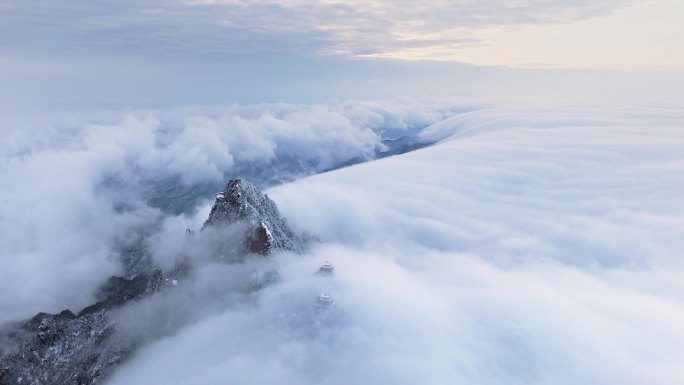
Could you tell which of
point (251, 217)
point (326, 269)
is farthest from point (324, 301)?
point (251, 217)

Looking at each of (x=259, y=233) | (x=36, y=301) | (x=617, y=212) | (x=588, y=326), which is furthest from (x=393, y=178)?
(x=36, y=301)

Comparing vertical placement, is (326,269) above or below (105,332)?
above

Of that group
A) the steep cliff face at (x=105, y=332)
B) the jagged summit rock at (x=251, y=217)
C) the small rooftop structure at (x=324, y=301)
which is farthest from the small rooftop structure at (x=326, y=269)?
the jagged summit rock at (x=251, y=217)

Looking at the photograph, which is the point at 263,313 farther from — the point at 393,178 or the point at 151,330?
the point at 393,178

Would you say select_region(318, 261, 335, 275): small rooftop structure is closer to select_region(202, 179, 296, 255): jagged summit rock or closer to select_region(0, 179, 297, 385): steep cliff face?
select_region(0, 179, 297, 385): steep cliff face

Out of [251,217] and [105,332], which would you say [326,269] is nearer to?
[251,217]

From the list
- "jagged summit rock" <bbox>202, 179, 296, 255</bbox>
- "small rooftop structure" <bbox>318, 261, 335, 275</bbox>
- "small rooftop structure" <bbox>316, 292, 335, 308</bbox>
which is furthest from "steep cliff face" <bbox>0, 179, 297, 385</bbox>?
"small rooftop structure" <bbox>316, 292, 335, 308</bbox>

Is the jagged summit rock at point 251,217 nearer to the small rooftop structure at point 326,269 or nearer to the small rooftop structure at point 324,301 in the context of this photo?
the small rooftop structure at point 326,269
